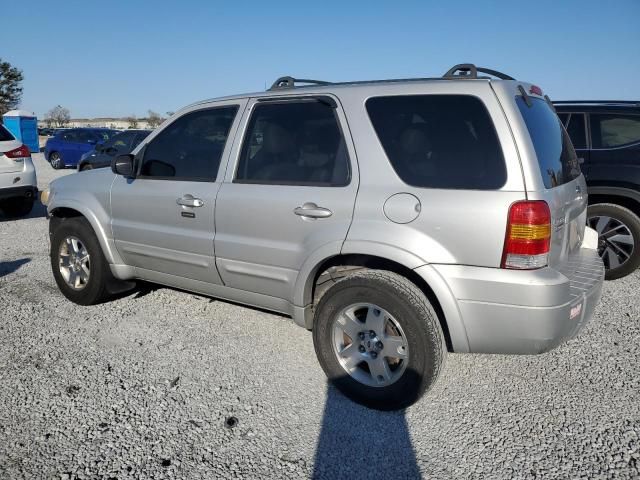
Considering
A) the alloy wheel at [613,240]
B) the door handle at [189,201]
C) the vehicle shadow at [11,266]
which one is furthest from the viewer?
the vehicle shadow at [11,266]

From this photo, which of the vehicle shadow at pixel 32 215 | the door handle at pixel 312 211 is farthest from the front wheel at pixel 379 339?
the vehicle shadow at pixel 32 215

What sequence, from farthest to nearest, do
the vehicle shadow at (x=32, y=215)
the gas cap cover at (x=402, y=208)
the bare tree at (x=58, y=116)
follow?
the bare tree at (x=58, y=116) → the vehicle shadow at (x=32, y=215) → the gas cap cover at (x=402, y=208)

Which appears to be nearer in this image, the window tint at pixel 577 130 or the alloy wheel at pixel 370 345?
the alloy wheel at pixel 370 345

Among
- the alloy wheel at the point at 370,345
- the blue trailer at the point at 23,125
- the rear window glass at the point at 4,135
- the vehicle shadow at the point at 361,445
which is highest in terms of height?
the blue trailer at the point at 23,125

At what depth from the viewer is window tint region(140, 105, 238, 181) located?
11.3 ft

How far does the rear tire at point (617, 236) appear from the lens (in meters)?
4.84

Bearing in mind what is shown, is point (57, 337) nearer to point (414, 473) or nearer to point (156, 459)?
point (156, 459)

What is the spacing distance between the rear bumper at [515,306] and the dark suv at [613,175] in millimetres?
2819

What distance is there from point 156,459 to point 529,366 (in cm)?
249

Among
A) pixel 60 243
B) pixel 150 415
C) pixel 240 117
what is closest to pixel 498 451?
pixel 150 415

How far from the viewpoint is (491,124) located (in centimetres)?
245

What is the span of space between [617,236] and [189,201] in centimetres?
432

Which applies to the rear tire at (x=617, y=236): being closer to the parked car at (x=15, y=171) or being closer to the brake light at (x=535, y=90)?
the brake light at (x=535, y=90)

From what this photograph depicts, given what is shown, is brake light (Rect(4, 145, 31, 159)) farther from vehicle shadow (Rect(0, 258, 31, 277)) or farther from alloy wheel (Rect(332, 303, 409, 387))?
alloy wheel (Rect(332, 303, 409, 387))
